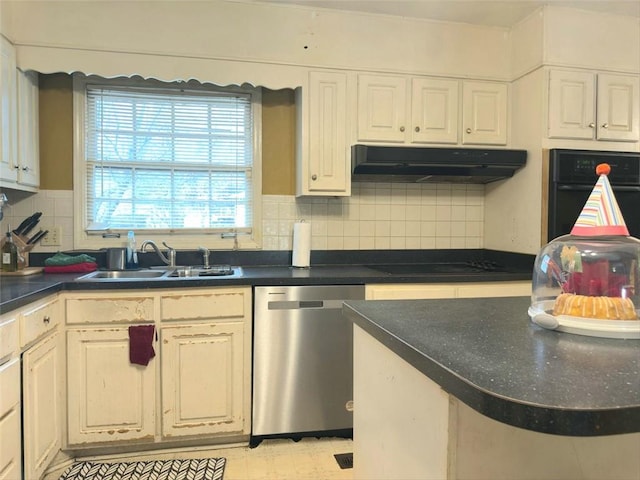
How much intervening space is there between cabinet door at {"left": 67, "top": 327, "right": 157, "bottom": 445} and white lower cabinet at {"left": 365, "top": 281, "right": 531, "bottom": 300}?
1245mm

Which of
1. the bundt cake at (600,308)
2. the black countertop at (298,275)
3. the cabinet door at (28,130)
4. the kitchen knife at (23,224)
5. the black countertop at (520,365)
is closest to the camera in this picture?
the black countertop at (520,365)

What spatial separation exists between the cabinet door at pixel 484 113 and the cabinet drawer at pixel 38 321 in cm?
253

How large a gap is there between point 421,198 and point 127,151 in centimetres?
200

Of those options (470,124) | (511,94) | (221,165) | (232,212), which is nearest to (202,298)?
(232,212)

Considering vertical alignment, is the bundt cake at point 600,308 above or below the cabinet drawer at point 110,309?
above

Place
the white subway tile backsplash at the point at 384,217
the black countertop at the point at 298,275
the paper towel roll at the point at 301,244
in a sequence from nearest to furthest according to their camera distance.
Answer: the black countertop at the point at 298,275
the paper towel roll at the point at 301,244
the white subway tile backsplash at the point at 384,217

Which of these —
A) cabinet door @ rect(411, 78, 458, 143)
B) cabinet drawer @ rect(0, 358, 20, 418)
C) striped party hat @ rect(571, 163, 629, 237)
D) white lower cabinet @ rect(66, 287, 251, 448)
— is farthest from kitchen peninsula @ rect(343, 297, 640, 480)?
cabinet door @ rect(411, 78, 458, 143)

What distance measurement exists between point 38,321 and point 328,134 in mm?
1816

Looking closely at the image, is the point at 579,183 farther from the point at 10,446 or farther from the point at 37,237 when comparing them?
the point at 37,237

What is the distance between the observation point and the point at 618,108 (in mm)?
2797

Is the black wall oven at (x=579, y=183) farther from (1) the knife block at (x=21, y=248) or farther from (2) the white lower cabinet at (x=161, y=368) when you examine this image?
(1) the knife block at (x=21, y=248)

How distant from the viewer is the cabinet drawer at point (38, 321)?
1.75 metres

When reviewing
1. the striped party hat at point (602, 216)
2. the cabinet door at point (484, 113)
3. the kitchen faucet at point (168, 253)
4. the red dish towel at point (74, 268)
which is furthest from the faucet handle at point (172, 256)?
the striped party hat at point (602, 216)

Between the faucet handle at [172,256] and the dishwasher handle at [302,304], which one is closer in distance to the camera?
the dishwasher handle at [302,304]
